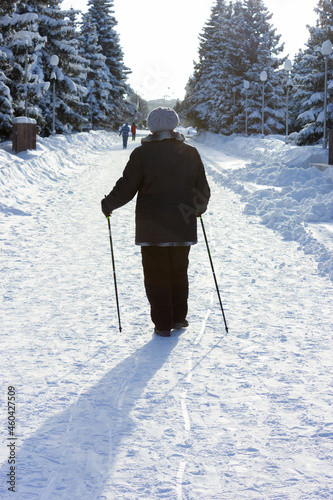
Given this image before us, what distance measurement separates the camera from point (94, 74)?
149ft

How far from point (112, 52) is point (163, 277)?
51.8m

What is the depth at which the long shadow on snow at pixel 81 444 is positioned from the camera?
8.80 feet

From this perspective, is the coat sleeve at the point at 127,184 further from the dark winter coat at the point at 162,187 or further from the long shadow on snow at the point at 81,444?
Answer: the long shadow on snow at the point at 81,444

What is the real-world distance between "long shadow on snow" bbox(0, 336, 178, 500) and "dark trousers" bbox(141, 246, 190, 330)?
84 centimetres

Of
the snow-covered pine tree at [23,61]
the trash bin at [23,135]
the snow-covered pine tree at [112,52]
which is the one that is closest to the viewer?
the trash bin at [23,135]

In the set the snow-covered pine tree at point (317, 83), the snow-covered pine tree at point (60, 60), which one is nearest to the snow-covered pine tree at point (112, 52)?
the snow-covered pine tree at point (60, 60)

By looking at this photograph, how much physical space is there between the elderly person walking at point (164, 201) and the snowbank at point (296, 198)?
2593 millimetres

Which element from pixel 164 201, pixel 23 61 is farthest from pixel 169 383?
pixel 23 61

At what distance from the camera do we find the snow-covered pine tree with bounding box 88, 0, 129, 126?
166ft

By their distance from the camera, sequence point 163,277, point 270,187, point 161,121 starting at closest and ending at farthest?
point 161,121 → point 163,277 → point 270,187

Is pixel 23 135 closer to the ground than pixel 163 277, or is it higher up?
higher up

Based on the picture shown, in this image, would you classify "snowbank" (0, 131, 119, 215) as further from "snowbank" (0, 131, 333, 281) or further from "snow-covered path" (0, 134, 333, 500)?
"snow-covered path" (0, 134, 333, 500)

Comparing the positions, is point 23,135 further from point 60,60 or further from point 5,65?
point 60,60

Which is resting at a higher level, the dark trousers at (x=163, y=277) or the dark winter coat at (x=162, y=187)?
the dark winter coat at (x=162, y=187)
